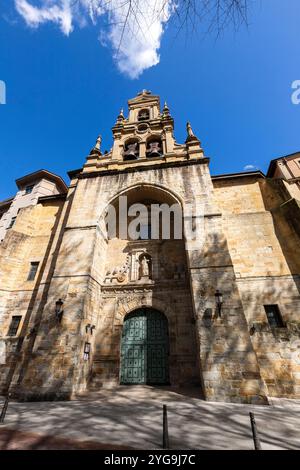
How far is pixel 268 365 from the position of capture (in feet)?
26.2

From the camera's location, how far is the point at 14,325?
34.5 feet

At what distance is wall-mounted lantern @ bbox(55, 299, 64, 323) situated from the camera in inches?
347

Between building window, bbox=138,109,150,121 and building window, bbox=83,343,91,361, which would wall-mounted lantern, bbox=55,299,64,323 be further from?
building window, bbox=138,109,150,121

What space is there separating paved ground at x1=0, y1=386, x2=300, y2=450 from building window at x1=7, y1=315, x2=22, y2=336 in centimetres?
413

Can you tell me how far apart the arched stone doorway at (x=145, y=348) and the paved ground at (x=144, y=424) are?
186 centimetres

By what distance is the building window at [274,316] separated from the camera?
28.6 ft

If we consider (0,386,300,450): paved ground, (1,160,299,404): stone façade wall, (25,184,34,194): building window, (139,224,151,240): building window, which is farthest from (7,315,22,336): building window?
(25,184,34,194): building window

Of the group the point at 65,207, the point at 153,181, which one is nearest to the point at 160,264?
the point at 153,181

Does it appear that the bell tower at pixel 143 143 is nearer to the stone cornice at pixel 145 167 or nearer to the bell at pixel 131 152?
the bell at pixel 131 152

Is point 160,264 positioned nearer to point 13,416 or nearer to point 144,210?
point 144,210

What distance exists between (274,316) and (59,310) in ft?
29.1

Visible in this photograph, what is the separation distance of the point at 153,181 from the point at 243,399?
10364 millimetres

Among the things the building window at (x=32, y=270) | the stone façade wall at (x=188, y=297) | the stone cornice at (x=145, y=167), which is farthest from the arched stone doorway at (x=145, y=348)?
the stone cornice at (x=145, y=167)

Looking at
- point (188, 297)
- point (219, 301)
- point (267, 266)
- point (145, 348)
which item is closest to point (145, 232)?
point (188, 297)
